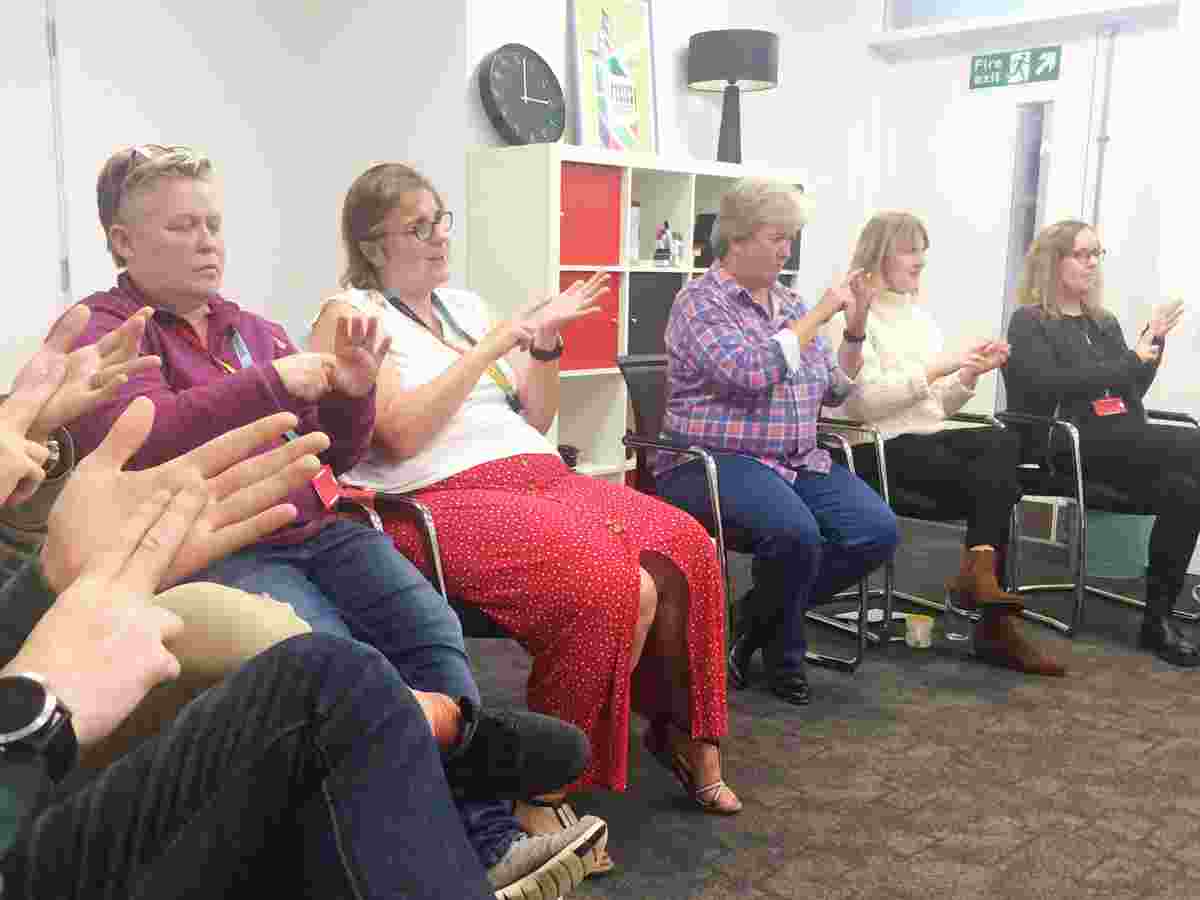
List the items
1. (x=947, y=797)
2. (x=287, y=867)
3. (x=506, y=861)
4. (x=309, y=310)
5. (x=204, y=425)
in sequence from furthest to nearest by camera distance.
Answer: (x=309, y=310) → (x=947, y=797) → (x=204, y=425) → (x=506, y=861) → (x=287, y=867)

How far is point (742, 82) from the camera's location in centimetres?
454

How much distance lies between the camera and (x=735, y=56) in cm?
432

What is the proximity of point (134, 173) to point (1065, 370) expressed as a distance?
→ 2657 mm

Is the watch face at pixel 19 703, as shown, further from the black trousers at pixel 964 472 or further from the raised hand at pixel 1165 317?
the raised hand at pixel 1165 317

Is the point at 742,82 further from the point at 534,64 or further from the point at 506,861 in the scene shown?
the point at 506,861

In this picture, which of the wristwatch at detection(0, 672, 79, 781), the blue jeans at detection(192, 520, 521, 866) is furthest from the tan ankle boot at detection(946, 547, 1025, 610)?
the wristwatch at detection(0, 672, 79, 781)

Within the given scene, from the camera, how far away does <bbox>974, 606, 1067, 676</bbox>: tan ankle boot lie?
2990mm

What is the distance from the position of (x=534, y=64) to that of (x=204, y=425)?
2.70 metres

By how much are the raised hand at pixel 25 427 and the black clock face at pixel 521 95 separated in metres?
2.74

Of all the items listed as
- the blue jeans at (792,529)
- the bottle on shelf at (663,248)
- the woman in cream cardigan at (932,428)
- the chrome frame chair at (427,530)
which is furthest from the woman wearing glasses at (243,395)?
the bottle on shelf at (663,248)

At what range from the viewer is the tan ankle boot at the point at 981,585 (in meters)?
3.01

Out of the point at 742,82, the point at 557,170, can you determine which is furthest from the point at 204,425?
the point at 742,82

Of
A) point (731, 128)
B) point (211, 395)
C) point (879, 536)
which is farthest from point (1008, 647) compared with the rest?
point (731, 128)

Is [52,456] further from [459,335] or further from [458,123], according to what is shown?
[458,123]
